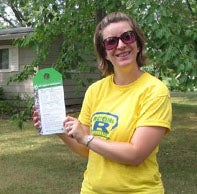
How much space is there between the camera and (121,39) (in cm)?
194

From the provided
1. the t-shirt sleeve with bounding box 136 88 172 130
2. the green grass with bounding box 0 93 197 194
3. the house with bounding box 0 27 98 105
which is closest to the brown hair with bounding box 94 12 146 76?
the t-shirt sleeve with bounding box 136 88 172 130

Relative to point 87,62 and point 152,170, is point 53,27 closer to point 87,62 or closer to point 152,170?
point 87,62

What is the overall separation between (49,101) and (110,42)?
1.29ft

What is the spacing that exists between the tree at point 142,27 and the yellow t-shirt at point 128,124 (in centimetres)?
220

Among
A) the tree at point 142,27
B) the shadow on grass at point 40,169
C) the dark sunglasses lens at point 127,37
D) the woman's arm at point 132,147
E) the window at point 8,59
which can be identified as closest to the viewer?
the woman's arm at point 132,147

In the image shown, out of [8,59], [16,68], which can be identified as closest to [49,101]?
[16,68]

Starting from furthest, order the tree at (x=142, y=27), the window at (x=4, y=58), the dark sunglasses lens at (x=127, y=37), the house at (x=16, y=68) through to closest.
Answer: the window at (x=4, y=58) < the house at (x=16, y=68) < the tree at (x=142, y=27) < the dark sunglasses lens at (x=127, y=37)

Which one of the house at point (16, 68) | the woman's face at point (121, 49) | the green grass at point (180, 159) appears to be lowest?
the green grass at point (180, 159)

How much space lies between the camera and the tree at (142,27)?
438 centimetres

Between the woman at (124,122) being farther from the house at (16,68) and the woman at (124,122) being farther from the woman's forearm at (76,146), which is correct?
the house at (16,68)

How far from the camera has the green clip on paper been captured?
6.31 feet

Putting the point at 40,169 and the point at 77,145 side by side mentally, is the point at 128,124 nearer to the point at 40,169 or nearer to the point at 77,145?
the point at 77,145

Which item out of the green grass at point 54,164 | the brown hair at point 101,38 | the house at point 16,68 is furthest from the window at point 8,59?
the brown hair at point 101,38

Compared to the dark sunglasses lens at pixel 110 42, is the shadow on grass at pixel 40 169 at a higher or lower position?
lower
